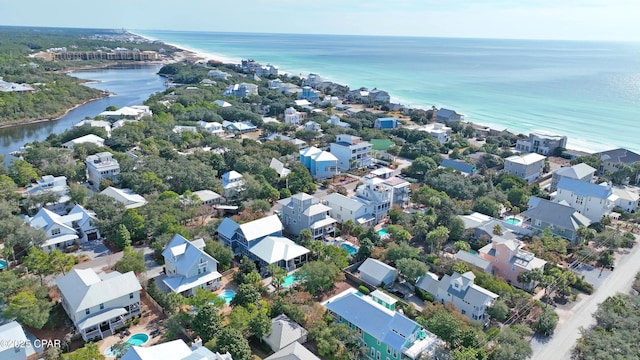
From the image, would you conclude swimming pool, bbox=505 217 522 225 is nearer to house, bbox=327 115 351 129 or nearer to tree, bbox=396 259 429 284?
tree, bbox=396 259 429 284

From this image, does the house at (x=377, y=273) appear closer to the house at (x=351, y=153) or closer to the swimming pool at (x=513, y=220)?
the swimming pool at (x=513, y=220)

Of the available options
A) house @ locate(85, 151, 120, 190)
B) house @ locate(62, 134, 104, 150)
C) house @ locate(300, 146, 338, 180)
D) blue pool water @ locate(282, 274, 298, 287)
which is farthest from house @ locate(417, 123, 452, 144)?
house @ locate(62, 134, 104, 150)

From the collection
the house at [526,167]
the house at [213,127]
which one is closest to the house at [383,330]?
the house at [526,167]

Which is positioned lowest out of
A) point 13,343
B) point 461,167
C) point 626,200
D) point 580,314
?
point 580,314

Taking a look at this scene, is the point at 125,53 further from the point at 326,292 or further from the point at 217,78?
the point at 326,292

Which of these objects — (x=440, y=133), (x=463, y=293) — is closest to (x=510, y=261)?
(x=463, y=293)

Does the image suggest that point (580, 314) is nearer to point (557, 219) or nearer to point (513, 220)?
point (557, 219)
